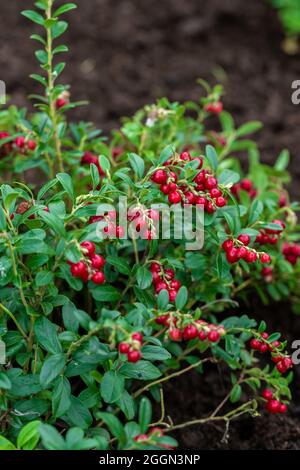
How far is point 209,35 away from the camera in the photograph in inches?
169

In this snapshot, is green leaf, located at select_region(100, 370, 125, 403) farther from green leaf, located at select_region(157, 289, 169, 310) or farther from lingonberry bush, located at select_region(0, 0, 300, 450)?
green leaf, located at select_region(157, 289, 169, 310)

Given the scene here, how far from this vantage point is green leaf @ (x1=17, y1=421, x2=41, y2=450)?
65.7 inches

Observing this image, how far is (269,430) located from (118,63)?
8.13 feet

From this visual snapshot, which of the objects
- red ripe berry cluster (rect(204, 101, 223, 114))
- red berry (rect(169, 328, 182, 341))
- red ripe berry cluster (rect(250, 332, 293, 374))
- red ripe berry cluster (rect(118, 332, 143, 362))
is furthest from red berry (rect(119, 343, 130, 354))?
red ripe berry cluster (rect(204, 101, 223, 114))

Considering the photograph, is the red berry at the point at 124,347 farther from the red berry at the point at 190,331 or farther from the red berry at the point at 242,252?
the red berry at the point at 242,252

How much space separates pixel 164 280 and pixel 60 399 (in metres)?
0.42

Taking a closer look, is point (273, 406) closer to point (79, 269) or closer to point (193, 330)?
point (193, 330)

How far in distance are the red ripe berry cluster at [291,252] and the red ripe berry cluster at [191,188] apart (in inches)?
23.4

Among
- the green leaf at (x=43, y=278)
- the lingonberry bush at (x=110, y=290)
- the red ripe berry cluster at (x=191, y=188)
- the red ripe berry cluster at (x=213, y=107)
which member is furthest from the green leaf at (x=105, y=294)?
the red ripe berry cluster at (x=213, y=107)

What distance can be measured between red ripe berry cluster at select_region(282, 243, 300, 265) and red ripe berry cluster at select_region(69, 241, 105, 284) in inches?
35.9

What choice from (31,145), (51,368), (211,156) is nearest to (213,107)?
(211,156)

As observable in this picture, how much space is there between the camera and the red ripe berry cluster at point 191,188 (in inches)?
71.9

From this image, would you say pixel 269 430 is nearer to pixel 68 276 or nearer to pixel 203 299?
pixel 203 299

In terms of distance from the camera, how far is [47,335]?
1810mm
